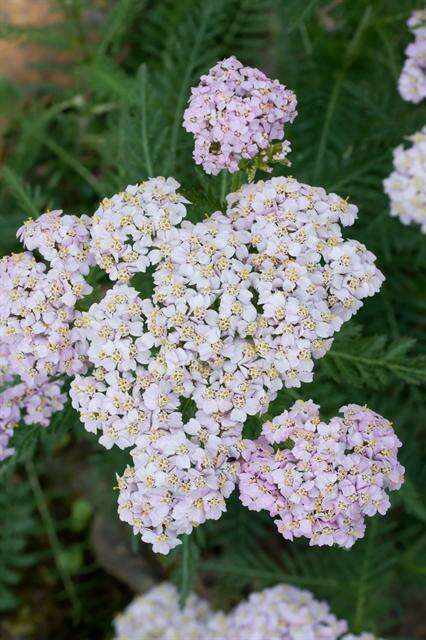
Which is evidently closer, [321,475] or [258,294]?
[321,475]

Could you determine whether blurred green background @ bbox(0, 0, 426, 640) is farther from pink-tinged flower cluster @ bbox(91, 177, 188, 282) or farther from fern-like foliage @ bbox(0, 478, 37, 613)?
pink-tinged flower cluster @ bbox(91, 177, 188, 282)

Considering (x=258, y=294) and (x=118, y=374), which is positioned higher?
(x=258, y=294)

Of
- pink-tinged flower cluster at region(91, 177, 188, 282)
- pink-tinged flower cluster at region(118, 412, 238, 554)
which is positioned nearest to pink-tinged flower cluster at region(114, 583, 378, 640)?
pink-tinged flower cluster at region(118, 412, 238, 554)

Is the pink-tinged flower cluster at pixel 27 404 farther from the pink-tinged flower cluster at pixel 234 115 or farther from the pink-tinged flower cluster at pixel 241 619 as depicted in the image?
the pink-tinged flower cluster at pixel 241 619

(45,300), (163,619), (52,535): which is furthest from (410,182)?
(52,535)

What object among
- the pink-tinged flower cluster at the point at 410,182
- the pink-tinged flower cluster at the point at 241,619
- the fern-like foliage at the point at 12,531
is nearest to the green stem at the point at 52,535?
the fern-like foliage at the point at 12,531

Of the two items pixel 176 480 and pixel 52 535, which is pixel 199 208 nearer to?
pixel 176 480
